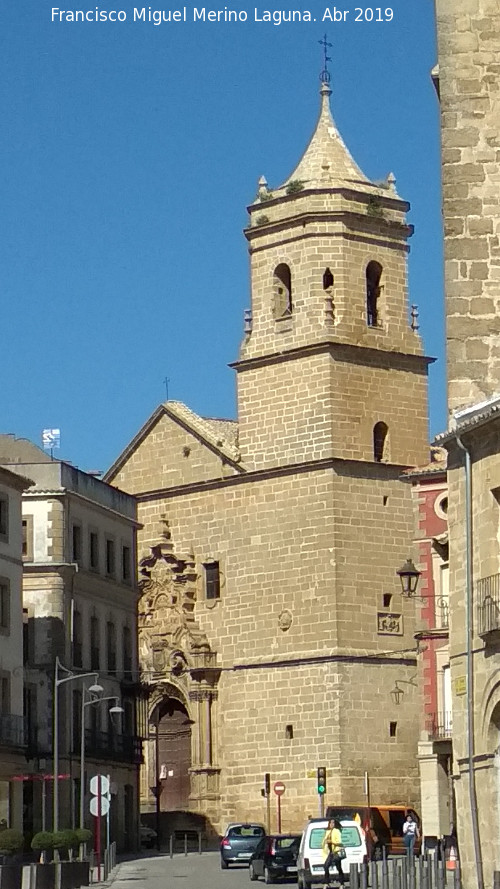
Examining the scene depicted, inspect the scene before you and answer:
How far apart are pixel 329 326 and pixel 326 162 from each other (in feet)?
17.3

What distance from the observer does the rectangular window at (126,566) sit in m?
71.4

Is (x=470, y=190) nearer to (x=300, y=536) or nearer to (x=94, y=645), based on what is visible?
(x=94, y=645)

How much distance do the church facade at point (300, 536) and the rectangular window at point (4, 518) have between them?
11584 millimetres

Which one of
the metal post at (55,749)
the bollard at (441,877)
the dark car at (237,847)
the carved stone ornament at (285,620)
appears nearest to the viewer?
the bollard at (441,877)

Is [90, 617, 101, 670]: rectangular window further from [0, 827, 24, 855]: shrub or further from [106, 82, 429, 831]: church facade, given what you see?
[0, 827, 24, 855]: shrub

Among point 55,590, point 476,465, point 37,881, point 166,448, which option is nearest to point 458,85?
point 476,465

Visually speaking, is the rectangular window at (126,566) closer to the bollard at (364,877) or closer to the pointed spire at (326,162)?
the pointed spire at (326,162)

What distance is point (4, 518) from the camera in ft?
198

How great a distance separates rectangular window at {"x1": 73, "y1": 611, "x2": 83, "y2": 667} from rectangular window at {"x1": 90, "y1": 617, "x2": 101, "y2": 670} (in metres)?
1.17

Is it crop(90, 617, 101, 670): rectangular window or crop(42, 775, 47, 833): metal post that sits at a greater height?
crop(90, 617, 101, 670): rectangular window

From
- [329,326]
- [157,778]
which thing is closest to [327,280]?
[329,326]

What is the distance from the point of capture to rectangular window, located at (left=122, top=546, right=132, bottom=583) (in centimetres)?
7144

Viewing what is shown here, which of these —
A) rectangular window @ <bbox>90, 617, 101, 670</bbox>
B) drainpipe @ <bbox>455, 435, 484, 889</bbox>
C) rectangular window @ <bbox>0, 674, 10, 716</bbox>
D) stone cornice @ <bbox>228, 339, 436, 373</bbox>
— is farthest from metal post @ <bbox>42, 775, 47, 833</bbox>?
drainpipe @ <bbox>455, 435, 484, 889</bbox>

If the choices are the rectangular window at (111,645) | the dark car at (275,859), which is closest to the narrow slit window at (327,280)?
the rectangular window at (111,645)
